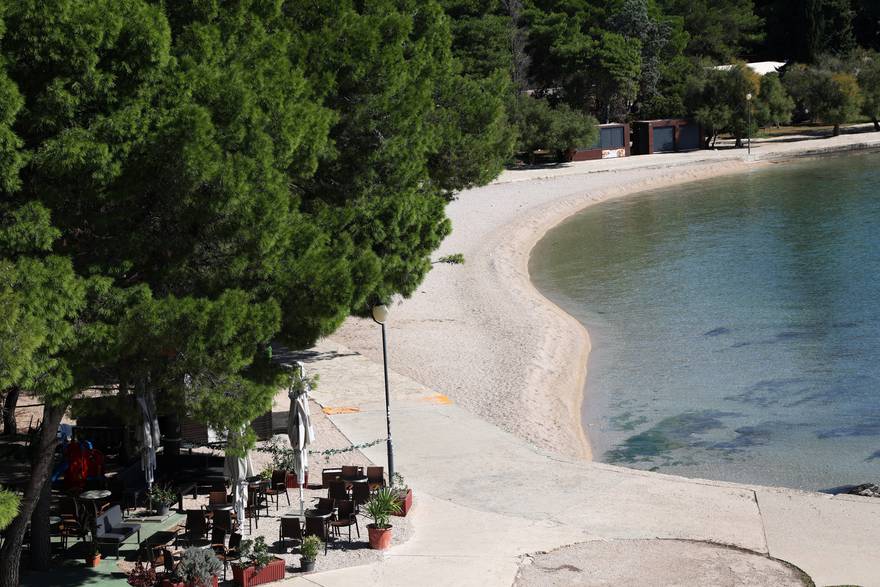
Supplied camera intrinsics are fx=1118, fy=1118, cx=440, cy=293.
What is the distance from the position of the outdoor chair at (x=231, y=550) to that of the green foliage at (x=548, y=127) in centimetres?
5577

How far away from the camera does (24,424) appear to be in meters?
20.9

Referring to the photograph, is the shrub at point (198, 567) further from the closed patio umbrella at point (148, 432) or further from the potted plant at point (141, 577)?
the closed patio umbrella at point (148, 432)

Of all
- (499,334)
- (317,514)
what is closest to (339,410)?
(317,514)

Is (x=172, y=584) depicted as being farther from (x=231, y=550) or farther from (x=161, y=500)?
(x=161, y=500)

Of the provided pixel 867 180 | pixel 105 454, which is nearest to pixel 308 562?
pixel 105 454

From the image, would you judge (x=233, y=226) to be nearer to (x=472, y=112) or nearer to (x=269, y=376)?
(x=269, y=376)

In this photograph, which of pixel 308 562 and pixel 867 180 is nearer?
pixel 308 562

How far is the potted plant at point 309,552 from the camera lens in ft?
44.7

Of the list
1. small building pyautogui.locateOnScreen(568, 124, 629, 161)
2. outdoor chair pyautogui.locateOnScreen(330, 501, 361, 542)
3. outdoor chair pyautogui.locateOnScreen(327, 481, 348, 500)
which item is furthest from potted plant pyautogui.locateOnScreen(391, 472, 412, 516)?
small building pyautogui.locateOnScreen(568, 124, 629, 161)

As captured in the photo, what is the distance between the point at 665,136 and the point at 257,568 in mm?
72834

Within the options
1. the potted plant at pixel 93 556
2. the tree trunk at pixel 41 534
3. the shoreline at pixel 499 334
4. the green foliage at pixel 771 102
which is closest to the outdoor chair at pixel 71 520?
the potted plant at pixel 93 556

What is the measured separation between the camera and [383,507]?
1473cm

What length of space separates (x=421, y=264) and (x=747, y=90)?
202 ft

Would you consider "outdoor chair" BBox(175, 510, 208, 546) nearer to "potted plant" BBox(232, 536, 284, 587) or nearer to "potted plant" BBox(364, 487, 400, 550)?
"potted plant" BBox(232, 536, 284, 587)
